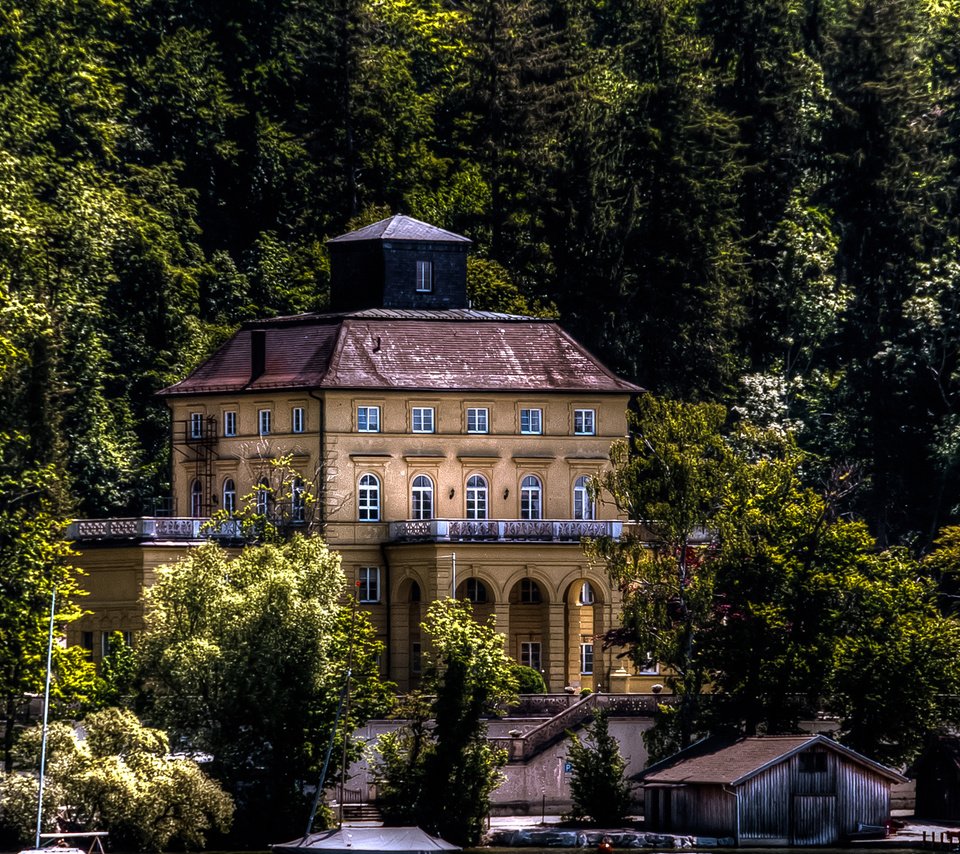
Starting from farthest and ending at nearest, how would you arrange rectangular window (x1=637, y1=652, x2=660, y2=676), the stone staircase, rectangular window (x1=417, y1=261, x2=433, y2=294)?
rectangular window (x1=417, y1=261, x2=433, y2=294) → rectangular window (x1=637, y1=652, x2=660, y2=676) → the stone staircase

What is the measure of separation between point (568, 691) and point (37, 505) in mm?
20604

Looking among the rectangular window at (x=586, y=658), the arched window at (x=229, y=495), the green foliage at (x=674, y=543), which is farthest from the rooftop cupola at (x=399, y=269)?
the green foliage at (x=674, y=543)

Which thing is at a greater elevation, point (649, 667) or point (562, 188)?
point (562, 188)

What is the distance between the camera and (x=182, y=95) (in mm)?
157500

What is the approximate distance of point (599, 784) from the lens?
116438mm

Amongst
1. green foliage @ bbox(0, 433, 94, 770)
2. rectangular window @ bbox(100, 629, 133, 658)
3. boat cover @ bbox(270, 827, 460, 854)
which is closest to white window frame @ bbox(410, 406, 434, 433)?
rectangular window @ bbox(100, 629, 133, 658)

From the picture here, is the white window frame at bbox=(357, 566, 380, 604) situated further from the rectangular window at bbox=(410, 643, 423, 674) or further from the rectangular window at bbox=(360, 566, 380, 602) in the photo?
the rectangular window at bbox=(410, 643, 423, 674)

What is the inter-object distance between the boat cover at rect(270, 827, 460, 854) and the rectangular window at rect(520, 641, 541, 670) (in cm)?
3164

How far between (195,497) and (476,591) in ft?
37.2

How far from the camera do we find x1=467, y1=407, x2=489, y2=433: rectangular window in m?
138

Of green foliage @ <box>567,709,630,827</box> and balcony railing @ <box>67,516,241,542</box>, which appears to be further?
balcony railing @ <box>67,516,241,542</box>

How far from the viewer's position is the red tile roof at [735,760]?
374 ft

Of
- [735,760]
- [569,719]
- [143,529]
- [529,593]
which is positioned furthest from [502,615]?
[735,760]

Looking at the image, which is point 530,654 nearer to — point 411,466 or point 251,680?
point 411,466
